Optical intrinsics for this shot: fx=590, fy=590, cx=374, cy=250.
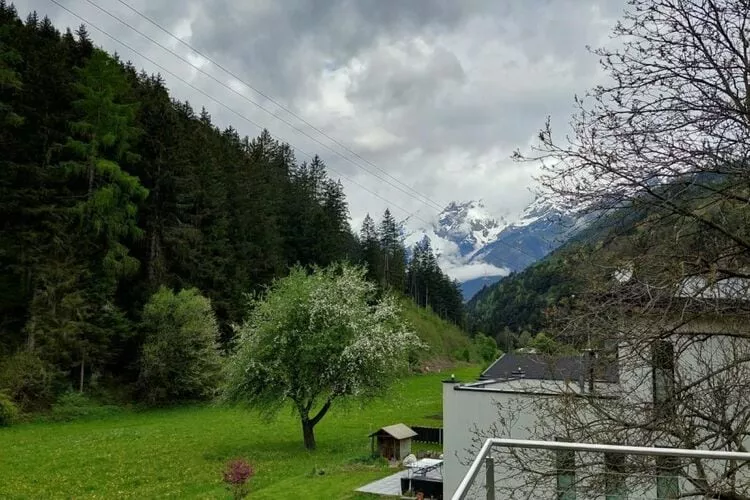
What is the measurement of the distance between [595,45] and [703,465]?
14.1ft

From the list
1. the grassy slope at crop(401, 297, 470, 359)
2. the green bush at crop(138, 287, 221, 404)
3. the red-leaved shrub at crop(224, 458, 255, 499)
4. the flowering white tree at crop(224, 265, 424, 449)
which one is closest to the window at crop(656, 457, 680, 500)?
the red-leaved shrub at crop(224, 458, 255, 499)

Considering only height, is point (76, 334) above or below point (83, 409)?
above

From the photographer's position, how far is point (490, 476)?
3.13 meters

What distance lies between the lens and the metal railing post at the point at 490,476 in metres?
3.07

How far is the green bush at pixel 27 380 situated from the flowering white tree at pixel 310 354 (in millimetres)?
10578

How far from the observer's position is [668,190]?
581 centimetres

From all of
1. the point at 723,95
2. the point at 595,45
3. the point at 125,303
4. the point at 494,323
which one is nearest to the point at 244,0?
the point at 595,45

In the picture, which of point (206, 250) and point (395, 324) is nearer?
point (395, 324)

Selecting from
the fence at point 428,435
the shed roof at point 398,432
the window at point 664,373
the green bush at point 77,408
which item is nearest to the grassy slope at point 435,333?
the green bush at point 77,408

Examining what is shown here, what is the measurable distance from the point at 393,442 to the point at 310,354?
4.19 m

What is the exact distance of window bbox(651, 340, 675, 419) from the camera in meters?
5.68

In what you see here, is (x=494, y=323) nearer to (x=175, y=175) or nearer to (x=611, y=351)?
(x=175, y=175)

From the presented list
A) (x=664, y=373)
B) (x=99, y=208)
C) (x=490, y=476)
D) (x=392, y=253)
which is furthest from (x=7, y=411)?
(x=392, y=253)

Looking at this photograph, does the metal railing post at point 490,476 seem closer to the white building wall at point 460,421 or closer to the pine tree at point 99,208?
the white building wall at point 460,421
